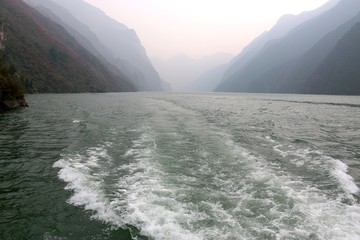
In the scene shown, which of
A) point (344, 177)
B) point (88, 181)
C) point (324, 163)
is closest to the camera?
point (88, 181)

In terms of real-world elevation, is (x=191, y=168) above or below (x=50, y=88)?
above

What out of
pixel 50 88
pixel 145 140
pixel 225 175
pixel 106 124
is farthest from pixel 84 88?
pixel 225 175

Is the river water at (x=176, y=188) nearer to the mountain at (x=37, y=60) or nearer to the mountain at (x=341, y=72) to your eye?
the mountain at (x=37, y=60)

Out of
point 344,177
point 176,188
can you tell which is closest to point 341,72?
point 344,177

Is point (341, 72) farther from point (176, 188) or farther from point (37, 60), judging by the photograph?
point (176, 188)

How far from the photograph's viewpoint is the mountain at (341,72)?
15288 cm

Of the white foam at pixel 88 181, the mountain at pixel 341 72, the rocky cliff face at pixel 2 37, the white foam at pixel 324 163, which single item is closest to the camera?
the white foam at pixel 88 181

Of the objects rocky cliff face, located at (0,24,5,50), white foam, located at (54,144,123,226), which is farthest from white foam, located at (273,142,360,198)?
rocky cliff face, located at (0,24,5,50)

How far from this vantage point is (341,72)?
163 meters

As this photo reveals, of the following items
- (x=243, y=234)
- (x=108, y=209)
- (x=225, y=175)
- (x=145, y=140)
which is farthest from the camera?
(x=145, y=140)

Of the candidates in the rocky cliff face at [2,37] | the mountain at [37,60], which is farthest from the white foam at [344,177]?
the rocky cliff face at [2,37]

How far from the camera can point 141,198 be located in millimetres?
11695

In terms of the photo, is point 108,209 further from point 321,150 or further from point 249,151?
point 321,150

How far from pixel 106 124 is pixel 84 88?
4187 inches
